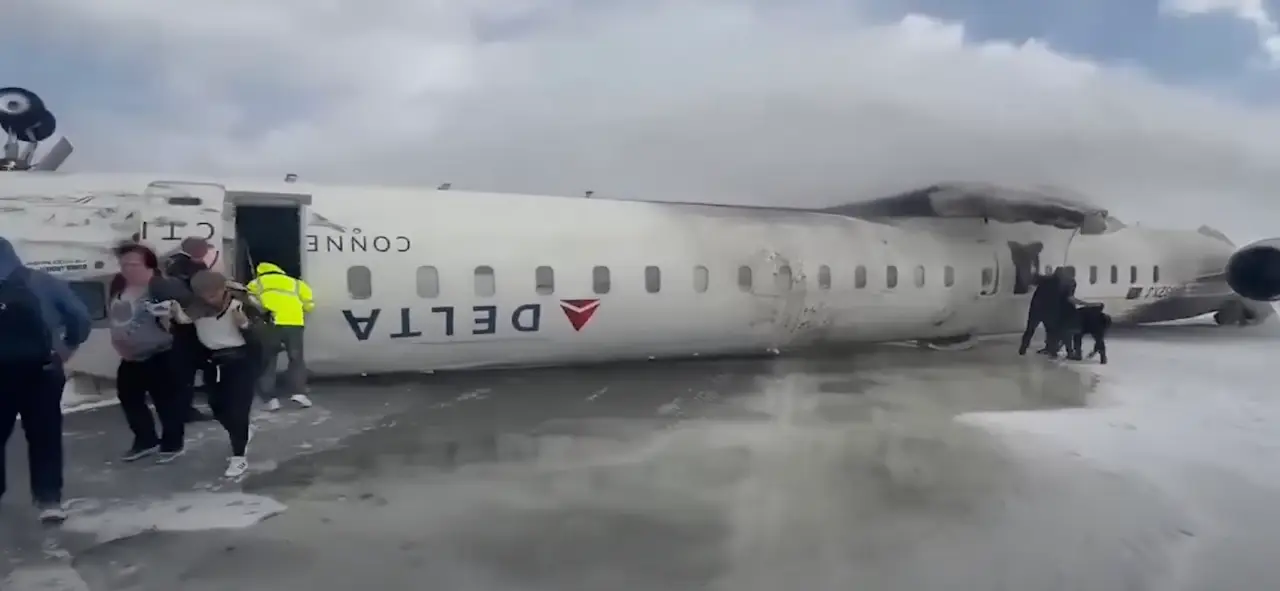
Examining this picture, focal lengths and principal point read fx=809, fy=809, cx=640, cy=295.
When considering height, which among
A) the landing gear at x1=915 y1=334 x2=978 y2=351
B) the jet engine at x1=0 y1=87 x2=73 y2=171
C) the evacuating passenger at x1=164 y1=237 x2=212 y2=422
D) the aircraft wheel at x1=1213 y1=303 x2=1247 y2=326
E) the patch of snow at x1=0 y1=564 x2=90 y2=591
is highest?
the jet engine at x1=0 y1=87 x2=73 y2=171

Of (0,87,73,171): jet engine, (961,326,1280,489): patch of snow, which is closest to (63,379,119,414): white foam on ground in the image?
(0,87,73,171): jet engine

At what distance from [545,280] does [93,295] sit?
2.96 meters

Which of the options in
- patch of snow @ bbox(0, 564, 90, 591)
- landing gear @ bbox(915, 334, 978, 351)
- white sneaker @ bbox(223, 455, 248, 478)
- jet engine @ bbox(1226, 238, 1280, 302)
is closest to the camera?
patch of snow @ bbox(0, 564, 90, 591)

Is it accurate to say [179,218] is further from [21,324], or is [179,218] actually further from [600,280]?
[600,280]

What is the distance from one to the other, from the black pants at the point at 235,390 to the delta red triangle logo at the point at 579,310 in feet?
9.08

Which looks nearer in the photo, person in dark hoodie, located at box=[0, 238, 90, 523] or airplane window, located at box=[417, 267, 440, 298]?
person in dark hoodie, located at box=[0, 238, 90, 523]

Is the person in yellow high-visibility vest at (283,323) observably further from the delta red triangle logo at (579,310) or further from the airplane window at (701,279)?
the airplane window at (701,279)

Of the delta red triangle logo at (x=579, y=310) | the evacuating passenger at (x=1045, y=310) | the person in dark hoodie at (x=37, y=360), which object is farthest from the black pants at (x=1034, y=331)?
the person in dark hoodie at (x=37, y=360)

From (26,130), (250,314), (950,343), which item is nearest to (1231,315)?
(950,343)

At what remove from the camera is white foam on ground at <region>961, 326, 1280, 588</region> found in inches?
126

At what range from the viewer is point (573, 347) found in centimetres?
656

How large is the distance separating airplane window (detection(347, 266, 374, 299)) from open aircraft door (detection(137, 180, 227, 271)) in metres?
0.83

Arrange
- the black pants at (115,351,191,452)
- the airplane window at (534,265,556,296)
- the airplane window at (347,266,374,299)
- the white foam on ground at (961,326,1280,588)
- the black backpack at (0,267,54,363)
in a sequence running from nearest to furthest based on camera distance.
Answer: the black backpack at (0,267,54,363)
the white foam on ground at (961,326,1280,588)
the black pants at (115,351,191,452)
the airplane window at (347,266,374,299)
the airplane window at (534,265,556,296)

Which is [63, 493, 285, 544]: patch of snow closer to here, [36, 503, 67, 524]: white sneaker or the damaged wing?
[36, 503, 67, 524]: white sneaker
